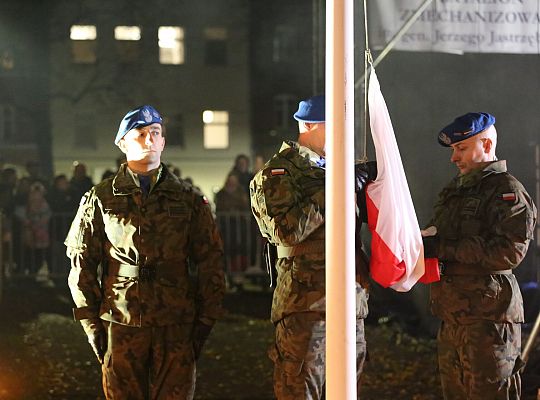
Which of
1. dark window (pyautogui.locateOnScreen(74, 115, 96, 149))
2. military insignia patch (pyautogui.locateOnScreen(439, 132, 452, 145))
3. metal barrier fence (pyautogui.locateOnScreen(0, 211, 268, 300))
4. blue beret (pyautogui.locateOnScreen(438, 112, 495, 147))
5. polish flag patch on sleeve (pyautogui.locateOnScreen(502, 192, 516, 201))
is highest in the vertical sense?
dark window (pyautogui.locateOnScreen(74, 115, 96, 149))

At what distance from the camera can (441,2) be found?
18.0 ft

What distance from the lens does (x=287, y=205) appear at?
3.82m

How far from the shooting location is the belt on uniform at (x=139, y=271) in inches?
161

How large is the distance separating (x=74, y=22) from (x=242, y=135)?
5.28 meters

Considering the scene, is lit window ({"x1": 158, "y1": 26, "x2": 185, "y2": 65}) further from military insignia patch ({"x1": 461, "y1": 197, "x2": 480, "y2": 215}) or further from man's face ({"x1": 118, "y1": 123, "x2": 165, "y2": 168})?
military insignia patch ({"x1": 461, "y1": 197, "x2": 480, "y2": 215})

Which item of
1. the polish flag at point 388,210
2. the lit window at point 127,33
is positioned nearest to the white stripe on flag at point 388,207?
the polish flag at point 388,210

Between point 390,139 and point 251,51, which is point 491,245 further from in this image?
point 251,51

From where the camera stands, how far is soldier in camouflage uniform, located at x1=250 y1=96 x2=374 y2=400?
387 cm

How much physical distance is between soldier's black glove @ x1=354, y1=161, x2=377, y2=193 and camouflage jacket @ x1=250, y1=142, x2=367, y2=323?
176mm

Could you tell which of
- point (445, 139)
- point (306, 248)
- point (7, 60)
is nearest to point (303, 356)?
point (306, 248)

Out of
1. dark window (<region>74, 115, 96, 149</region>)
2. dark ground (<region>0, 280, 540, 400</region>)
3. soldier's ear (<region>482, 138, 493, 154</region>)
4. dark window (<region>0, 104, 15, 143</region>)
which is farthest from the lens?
dark window (<region>74, 115, 96, 149</region>)

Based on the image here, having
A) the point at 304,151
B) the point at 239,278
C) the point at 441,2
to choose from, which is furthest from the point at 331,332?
the point at 239,278

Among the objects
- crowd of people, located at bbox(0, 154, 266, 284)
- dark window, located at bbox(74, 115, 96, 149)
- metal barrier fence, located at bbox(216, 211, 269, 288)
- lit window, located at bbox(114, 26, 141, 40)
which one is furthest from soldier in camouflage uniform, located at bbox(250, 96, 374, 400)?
dark window, located at bbox(74, 115, 96, 149)

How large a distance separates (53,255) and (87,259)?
6695 mm
